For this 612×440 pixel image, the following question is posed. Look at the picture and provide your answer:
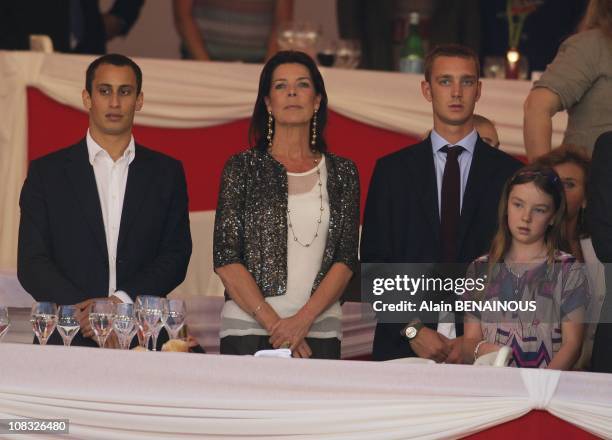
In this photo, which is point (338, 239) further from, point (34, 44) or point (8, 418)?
point (34, 44)

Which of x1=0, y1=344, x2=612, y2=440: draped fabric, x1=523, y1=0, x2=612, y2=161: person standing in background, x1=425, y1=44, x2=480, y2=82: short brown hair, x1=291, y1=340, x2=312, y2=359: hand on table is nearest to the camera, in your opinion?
x1=0, y1=344, x2=612, y2=440: draped fabric

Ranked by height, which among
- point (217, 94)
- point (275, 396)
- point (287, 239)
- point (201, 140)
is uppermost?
point (217, 94)

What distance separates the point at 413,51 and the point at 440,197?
2.41 meters

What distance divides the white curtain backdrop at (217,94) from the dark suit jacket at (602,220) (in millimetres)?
2347

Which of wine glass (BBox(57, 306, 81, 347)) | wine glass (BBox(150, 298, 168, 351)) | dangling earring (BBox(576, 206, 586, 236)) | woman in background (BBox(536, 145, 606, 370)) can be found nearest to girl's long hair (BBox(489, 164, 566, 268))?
woman in background (BBox(536, 145, 606, 370))

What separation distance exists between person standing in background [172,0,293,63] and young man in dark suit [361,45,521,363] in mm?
2235

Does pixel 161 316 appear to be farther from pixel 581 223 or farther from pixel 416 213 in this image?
pixel 581 223

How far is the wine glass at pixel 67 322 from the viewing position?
12.8ft

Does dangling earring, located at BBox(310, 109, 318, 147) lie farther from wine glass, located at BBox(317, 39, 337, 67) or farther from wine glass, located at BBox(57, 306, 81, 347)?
wine glass, located at BBox(317, 39, 337, 67)

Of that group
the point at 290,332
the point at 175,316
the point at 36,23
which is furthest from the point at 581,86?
the point at 36,23

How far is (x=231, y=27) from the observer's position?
6.82 metres

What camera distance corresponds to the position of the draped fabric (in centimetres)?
344

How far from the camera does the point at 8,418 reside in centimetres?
352

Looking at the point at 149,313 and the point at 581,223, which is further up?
the point at 581,223
